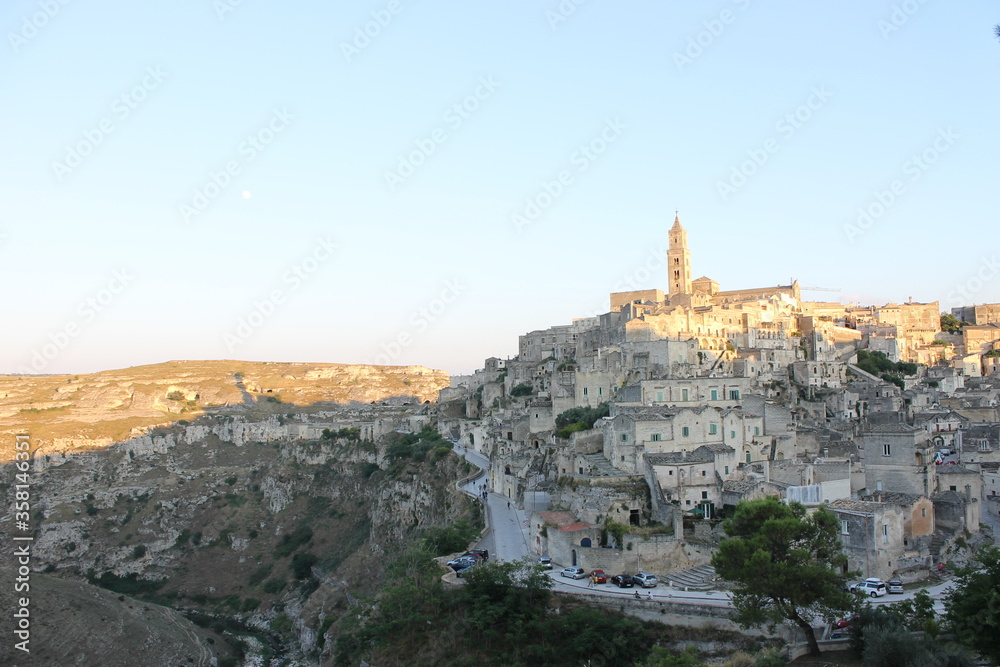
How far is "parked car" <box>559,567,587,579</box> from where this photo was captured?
30016 mm

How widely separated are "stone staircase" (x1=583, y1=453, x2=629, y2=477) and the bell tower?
170 ft

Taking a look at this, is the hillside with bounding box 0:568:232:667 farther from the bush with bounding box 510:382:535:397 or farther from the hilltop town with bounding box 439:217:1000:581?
the bush with bounding box 510:382:535:397

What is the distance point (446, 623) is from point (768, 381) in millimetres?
36499

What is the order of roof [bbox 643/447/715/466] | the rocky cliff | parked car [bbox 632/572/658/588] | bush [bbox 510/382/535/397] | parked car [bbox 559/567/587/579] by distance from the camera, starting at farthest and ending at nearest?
1. bush [bbox 510/382/535/397]
2. the rocky cliff
3. roof [bbox 643/447/715/466]
4. parked car [bbox 559/567/587/579]
5. parked car [bbox 632/572/658/588]

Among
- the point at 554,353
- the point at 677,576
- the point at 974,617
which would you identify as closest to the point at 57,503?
the point at 554,353

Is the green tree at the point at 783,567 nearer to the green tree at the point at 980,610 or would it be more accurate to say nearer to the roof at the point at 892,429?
the green tree at the point at 980,610

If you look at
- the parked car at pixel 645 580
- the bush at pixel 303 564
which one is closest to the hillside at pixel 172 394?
the bush at pixel 303 564

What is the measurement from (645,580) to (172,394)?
335 ft

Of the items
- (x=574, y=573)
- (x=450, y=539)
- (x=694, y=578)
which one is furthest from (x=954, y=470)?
(x=450, y=539)

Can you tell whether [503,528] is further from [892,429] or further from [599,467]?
[892,429]

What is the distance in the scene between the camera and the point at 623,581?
2855cm

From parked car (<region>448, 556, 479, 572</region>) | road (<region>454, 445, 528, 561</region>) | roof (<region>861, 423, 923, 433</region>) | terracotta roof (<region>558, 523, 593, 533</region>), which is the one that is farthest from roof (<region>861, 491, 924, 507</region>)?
parked car (<region>448, 556, 479, 572</region>)

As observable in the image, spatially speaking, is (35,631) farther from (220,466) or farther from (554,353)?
(554,353)

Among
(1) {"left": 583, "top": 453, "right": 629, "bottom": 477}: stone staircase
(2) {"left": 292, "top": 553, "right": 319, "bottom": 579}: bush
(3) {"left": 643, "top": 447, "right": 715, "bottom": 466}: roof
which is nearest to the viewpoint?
(3) {"left": 643, "top": 447, "right": 715, "bottom": 466}: roof
